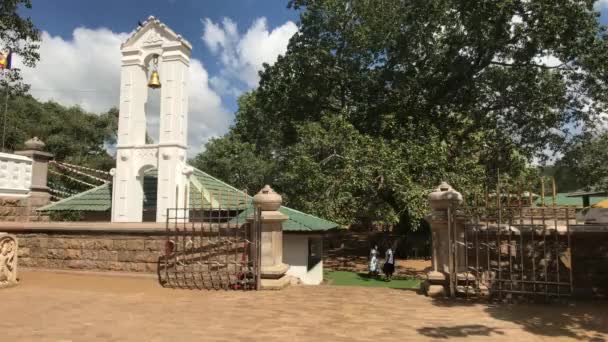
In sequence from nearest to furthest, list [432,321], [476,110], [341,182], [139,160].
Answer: [432,321] → [139,160] → [341,182] → [476,110]

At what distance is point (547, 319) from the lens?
609 cm

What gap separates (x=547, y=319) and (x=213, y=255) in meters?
5.72

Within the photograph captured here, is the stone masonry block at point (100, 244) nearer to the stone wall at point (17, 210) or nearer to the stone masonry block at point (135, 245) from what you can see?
the stone masonry block at point (135, 245)

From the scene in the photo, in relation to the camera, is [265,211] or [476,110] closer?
[265,211]

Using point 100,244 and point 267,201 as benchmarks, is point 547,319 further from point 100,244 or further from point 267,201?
point 100,244

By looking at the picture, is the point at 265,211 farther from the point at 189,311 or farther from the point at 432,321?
the point at 432,321

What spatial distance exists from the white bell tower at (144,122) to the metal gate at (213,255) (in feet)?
7.46

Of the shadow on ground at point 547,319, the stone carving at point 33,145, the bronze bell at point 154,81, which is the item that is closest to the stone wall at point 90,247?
the stone carving at point 33,145

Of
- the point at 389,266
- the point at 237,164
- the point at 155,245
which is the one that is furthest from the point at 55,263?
the point at 237,164

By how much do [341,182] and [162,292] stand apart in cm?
1038

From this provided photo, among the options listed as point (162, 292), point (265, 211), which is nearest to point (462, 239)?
point (265, 211)

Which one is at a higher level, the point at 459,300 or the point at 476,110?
the point at 476,110

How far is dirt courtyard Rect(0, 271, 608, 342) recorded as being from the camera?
5.15 metres

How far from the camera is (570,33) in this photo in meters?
16.2
